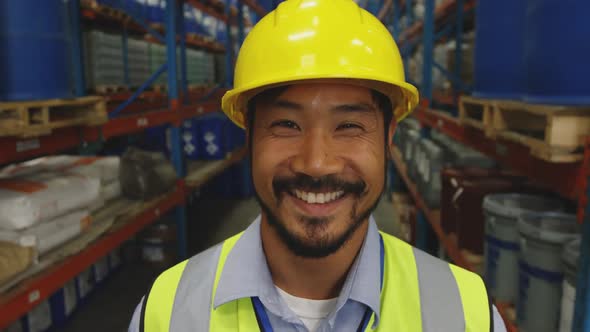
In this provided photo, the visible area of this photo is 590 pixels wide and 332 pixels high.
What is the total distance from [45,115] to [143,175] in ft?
6.55

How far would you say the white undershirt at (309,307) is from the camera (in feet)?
4.25

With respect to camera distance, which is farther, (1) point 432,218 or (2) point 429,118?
(2) point 429,118

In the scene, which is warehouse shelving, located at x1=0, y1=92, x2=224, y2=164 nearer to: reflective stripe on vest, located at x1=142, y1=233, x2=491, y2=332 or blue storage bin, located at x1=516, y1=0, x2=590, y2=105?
reflective stripe on vest, located at x1=142, y1=233, x2=491, y2=332

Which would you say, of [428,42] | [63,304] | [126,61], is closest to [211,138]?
[126,61]

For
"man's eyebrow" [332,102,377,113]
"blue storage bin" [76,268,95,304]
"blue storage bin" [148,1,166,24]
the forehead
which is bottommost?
"blue storage bin" [76,268,95,304]

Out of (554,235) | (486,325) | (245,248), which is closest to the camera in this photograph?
(486,325)

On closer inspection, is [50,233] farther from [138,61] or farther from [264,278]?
[138,61]

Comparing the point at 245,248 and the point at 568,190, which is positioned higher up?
the point at 568,190

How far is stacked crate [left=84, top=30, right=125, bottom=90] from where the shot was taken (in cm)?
518

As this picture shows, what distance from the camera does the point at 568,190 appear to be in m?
1.55

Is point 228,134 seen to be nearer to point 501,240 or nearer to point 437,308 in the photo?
point 501,240

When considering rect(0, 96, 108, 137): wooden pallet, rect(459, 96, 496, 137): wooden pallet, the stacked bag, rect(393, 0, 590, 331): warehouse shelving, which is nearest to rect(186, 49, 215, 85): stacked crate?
rect(393, 0, 590, 331): warehouse shelving

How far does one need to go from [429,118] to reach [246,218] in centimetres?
363

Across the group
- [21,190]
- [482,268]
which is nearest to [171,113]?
[21,190]
